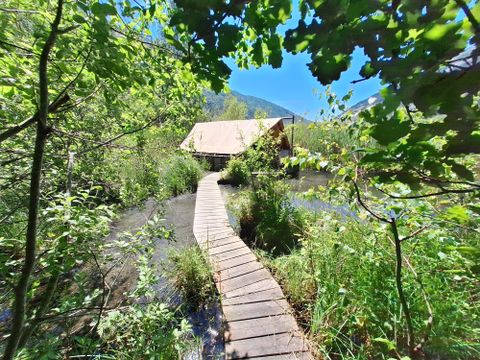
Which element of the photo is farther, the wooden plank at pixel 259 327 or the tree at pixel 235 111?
the tree at pixel 235 111

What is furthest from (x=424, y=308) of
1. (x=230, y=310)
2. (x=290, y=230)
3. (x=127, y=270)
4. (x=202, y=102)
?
(x=127, y=270)

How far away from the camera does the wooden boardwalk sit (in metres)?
2.46

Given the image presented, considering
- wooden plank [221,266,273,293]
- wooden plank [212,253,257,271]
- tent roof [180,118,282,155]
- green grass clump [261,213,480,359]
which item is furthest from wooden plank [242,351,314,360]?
tent roof [180,118,282,155]

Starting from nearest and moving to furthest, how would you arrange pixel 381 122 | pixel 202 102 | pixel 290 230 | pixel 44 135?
pixel 381 122
pixel 44 135
pixel 202 102
pixel 290 230

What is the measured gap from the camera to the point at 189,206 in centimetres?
849

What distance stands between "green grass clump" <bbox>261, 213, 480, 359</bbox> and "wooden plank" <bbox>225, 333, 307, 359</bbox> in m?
0.20

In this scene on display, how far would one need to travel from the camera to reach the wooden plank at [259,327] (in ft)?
8.71

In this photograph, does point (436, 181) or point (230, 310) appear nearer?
point (436, 181)

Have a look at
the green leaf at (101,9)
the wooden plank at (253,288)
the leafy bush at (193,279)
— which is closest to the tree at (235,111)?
the leafy bush at (193,279)

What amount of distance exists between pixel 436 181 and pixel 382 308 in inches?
86.7

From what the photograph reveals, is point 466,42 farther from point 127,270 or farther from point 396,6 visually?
point 127,270

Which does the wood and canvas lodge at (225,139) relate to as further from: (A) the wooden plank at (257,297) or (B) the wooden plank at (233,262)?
(A) the wooden plank at (257,297)

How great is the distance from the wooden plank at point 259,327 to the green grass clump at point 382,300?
0.23m

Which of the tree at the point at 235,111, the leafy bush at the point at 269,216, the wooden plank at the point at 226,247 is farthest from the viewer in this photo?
the tree at the point at 235,111
